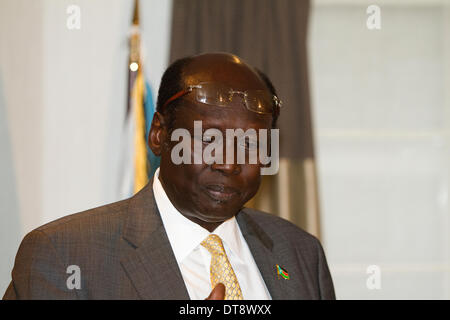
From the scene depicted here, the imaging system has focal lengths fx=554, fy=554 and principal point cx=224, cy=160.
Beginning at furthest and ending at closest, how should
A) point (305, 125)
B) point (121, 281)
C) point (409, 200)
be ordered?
point (409, 200), point (305, 125), point (121, 281)

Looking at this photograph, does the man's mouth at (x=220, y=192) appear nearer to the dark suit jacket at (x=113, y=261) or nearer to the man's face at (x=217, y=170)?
the man's face at (x=217, y=170)

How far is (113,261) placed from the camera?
1064 mm

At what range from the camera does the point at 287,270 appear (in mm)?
1235

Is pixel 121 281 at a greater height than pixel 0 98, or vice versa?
pixel 0 98

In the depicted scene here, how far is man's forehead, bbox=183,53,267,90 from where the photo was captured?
1075mm

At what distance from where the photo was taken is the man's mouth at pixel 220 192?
41.4 inches

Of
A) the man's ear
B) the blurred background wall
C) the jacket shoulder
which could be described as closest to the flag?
the blurred background wall

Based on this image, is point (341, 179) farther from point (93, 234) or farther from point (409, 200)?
point (93, 234)

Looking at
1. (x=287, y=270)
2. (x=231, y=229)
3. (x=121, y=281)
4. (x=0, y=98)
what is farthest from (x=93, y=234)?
(x=0, y=98)

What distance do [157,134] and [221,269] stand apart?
1.05 ft

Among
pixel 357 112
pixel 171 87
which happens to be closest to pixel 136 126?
pixel 357 112

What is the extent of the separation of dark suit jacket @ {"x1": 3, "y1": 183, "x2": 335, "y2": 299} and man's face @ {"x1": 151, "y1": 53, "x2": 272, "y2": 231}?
108 mm

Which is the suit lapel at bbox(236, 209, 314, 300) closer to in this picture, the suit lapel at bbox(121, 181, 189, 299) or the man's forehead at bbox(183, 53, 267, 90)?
the suit lapel at bbox(121, 181, 189, 299)

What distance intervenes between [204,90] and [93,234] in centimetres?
36
